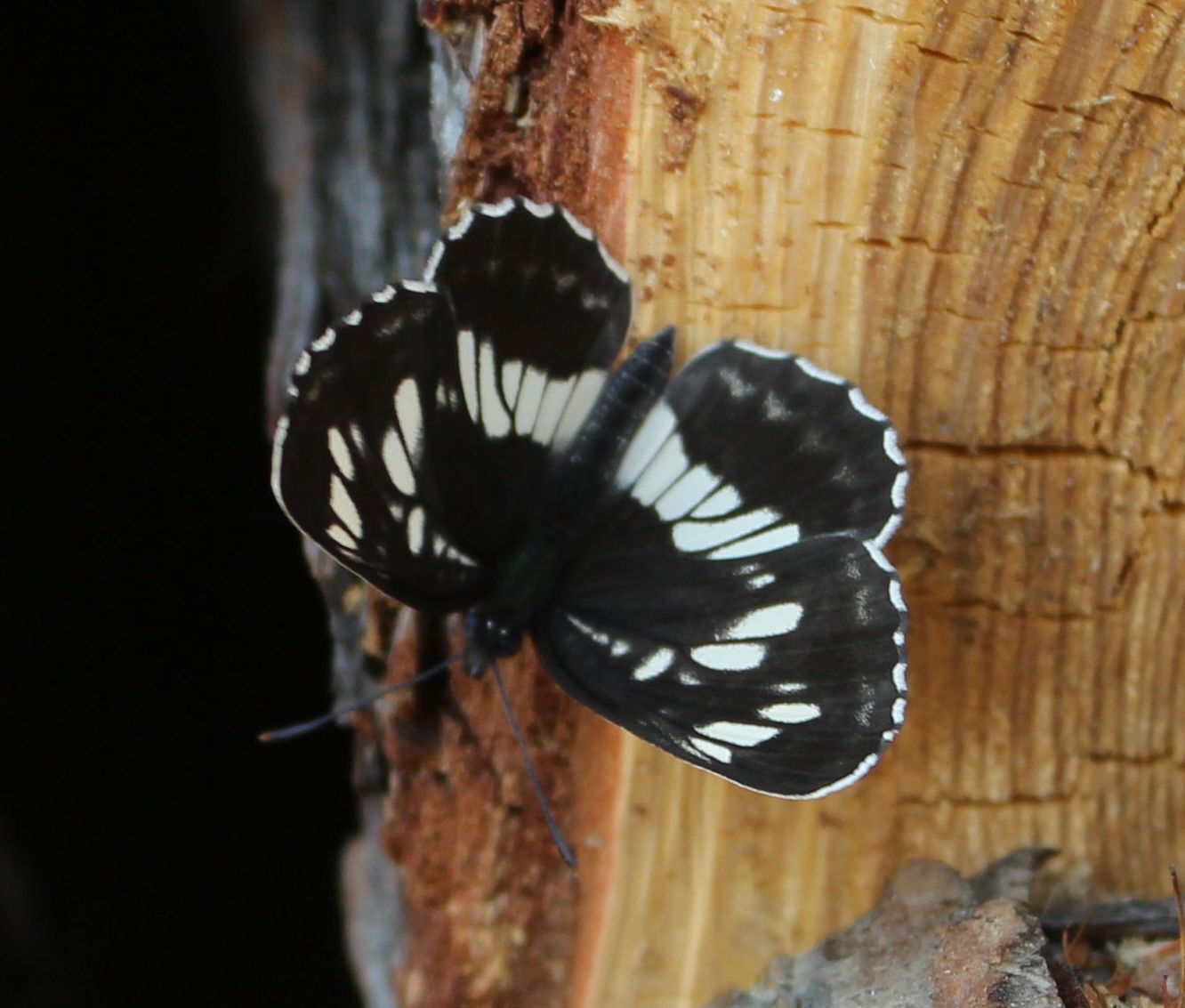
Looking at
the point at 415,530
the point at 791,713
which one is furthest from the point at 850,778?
the point at 415,530

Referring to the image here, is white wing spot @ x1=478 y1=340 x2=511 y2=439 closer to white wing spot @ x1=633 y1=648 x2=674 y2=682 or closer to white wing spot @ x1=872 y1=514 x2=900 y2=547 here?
white wing spot @ x1=633 y1=648 x2=674 y2=682

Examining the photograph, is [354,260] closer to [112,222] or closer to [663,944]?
[112,222]

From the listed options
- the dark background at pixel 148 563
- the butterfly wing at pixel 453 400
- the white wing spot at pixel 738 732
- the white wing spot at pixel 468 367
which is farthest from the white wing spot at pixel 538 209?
the dark background at pixel 148 563

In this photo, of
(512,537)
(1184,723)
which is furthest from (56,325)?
(1184,723)

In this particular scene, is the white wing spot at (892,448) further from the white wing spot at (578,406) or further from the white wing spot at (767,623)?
the white wing spot at (578,406)

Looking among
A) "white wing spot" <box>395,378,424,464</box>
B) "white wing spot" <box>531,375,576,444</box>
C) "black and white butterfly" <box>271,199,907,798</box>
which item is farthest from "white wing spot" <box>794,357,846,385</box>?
"white wing spot" <box>395,378,424,464</box>

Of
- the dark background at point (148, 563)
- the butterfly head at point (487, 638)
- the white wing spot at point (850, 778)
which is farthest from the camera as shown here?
the dark background at point (148, 563)

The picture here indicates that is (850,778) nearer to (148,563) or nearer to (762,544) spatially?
(762,544)
